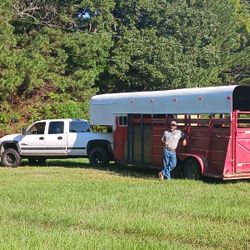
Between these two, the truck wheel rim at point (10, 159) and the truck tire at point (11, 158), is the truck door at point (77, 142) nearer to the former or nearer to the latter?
the truck tire at point (11, 158)

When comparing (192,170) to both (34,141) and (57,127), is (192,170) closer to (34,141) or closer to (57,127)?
(57,127)

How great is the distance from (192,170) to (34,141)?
23.2 ft

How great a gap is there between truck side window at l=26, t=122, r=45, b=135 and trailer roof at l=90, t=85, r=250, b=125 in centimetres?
180

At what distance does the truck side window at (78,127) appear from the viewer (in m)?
20.4

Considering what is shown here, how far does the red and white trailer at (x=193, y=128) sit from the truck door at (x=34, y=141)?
9.99ft

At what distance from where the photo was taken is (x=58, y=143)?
798 inches

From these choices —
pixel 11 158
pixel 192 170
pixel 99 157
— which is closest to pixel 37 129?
pixel 11 158

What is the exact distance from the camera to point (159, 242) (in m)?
7.64

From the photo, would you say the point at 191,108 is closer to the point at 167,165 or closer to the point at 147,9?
the point at 167,165

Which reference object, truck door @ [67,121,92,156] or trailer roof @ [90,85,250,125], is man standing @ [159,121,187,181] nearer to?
trailer roof @ [90,85,250,125]

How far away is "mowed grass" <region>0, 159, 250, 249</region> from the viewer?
7.71 meters

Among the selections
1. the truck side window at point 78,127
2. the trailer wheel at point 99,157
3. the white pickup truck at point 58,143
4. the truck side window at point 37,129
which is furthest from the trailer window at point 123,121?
the truck side window at point 37,129

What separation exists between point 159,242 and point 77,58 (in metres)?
30.2

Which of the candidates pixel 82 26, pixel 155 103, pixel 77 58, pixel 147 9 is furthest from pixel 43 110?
pixel 155 103
